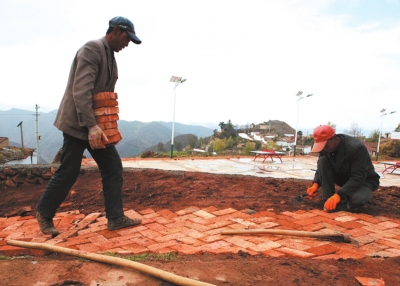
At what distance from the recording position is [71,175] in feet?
7.47

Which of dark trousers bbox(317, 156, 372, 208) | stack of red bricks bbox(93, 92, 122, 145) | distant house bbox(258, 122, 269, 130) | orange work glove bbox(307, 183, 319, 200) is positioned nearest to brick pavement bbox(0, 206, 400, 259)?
dark trousers bbox(317, 156, 372, 208)

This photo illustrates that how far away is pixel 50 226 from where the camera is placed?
7.62 ft

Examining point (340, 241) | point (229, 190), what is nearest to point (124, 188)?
point (229, 190)

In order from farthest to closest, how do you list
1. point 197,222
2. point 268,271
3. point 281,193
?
1. point 281,193
2. point 197,222
3. point 268,271

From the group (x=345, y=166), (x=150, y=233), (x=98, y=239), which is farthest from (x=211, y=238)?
(x=345, y=166)

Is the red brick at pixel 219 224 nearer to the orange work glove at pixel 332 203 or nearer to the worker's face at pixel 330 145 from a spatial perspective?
the orange work glove at pixel 332 203

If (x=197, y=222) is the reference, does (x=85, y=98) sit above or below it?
above

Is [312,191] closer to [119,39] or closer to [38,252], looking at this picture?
[119,39]

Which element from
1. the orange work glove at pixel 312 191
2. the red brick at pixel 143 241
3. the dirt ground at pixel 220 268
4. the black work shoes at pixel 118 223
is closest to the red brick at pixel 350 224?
the dirt ground at pixel 220 268

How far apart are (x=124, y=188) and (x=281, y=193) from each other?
6.05ft

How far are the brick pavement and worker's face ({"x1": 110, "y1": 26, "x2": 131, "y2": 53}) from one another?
4.62 feet

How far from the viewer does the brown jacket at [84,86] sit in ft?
6.99

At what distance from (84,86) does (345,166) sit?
2.47m

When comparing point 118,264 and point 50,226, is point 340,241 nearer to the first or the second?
point 118,264
